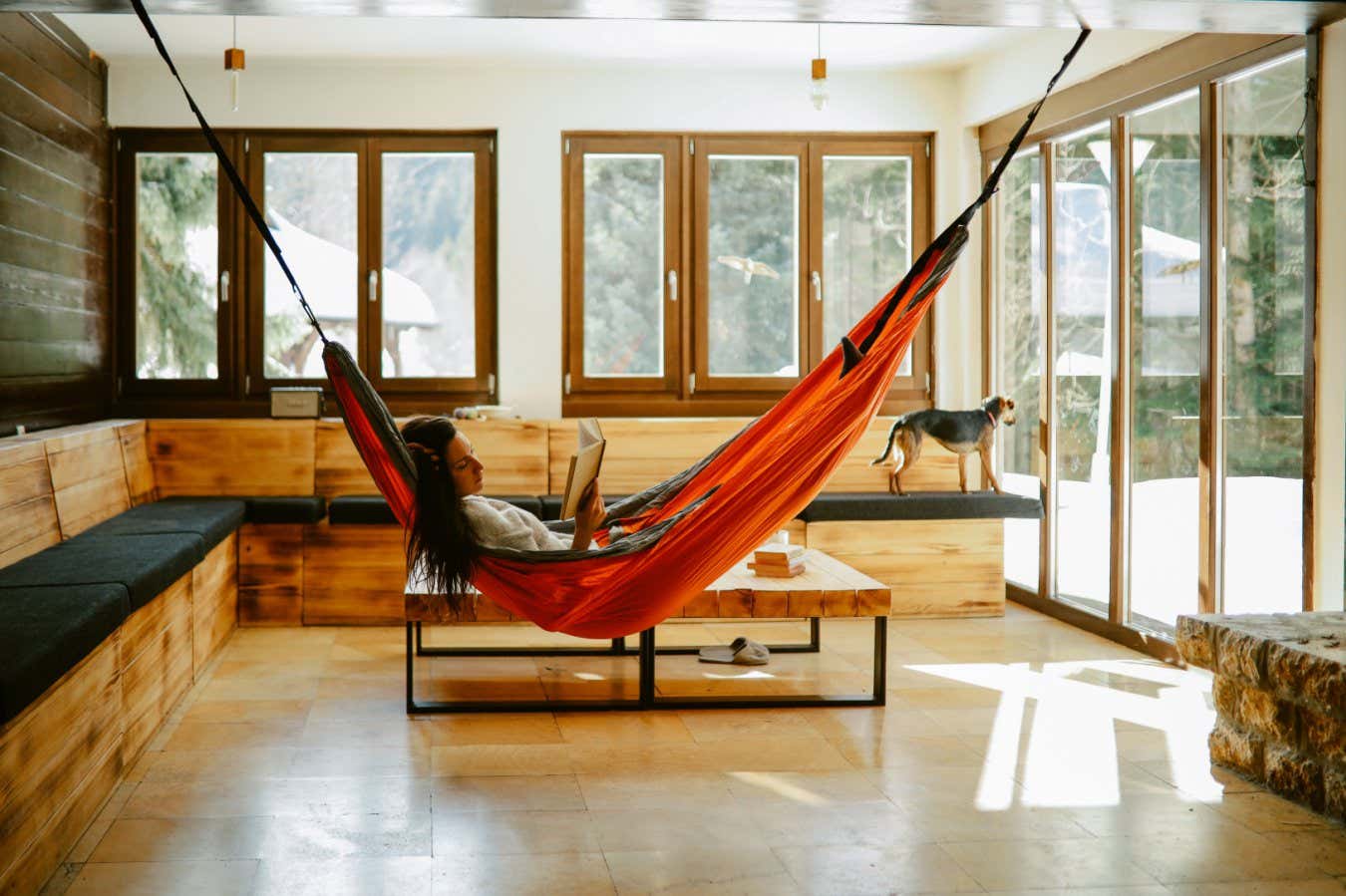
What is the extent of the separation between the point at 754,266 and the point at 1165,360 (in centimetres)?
208

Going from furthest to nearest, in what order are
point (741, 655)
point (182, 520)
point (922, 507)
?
point (922, 507)
point (182, 520)
point (741, 655)

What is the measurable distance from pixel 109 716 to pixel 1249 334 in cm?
359

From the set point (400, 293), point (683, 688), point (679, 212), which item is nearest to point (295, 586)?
point (400, 293)

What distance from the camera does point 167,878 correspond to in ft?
8.63

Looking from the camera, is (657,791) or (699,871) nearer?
(699,871)

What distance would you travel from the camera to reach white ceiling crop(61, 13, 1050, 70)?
5.36 metres

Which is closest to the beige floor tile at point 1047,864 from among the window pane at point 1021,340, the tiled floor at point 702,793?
the tiled floor at point 702,793

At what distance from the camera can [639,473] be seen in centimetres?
588

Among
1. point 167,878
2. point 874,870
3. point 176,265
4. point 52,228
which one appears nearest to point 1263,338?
point 874,870

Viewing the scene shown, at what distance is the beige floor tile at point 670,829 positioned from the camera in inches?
112

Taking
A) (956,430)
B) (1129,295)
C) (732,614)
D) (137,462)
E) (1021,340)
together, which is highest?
(1129,295)

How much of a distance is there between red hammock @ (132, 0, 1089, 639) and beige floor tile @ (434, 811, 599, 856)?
644 mm

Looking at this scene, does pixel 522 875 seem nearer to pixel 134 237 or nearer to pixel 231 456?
pixel 231 456

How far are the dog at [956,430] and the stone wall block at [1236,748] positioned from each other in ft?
7.24
